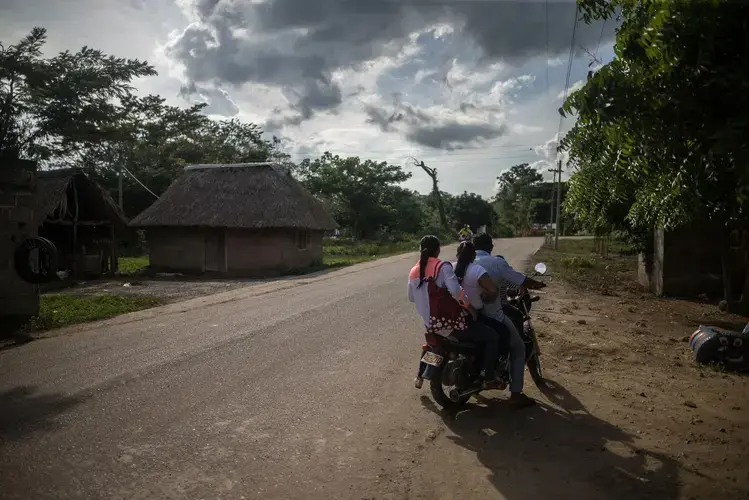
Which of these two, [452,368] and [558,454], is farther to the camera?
[452,368]

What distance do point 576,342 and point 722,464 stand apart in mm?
4568

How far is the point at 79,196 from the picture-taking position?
2272 cm

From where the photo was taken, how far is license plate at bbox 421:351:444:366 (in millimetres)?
5303

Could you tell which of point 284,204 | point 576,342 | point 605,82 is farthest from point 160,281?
point 605,82

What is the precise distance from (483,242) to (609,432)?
2.09 m

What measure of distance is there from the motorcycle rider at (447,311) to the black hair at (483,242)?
29.9 inches

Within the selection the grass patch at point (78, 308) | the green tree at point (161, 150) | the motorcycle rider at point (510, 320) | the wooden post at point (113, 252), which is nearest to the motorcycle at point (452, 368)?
the motorcycle rider at point (510, 320)

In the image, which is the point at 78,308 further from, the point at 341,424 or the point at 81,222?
the point at 81,222

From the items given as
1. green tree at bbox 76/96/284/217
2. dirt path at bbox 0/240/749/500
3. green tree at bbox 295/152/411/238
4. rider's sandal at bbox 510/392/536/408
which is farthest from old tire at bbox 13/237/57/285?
green tree at bbox 295/152/411/238

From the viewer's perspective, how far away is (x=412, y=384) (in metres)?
6.49

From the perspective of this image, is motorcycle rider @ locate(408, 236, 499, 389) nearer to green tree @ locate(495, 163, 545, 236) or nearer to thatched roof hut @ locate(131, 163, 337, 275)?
thatched roof hut @ locate(131, 163, 337, 275)

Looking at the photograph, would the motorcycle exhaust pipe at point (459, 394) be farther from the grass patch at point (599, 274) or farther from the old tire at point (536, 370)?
the grass patch at point (599, 274)

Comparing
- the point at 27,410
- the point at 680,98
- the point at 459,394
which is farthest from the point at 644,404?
the point at 27,410

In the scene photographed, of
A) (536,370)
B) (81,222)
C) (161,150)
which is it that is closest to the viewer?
(536,370)
